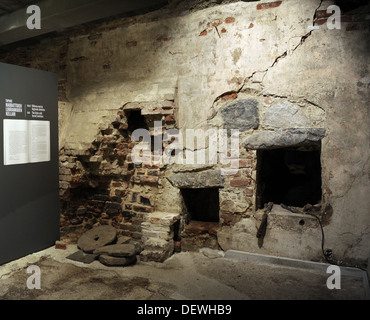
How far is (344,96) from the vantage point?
2.78 metres

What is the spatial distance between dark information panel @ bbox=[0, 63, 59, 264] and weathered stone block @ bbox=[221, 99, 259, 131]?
1.97 m

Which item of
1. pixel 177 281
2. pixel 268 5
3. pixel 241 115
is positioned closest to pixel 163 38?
pixel 268 5

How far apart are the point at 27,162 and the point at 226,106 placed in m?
2.21

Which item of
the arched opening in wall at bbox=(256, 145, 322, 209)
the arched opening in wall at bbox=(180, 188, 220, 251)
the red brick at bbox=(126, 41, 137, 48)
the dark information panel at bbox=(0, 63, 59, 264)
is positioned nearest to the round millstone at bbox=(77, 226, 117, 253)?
the dark information panel at bbox=(0, 63, 59, 264)

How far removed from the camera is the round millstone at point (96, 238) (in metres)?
3.33

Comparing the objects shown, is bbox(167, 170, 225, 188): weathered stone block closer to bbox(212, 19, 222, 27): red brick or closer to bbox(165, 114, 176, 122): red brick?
bbox(165, 114, 176, 122): red brick

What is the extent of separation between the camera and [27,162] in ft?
10.4

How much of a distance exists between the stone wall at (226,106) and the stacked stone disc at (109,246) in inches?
9.8

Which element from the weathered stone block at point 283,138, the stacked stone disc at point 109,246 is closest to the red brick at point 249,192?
the weathered stone block at point 283,138

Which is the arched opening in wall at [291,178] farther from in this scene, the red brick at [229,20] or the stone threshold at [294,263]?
the red brick at [229,20]

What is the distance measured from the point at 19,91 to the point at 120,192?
160 centimetres

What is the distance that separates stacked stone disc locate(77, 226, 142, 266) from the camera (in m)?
3.03

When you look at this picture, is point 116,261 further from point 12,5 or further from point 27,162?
point 12,5
